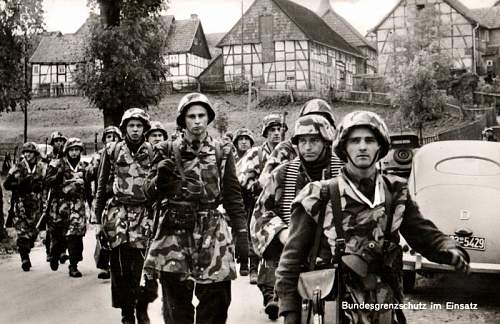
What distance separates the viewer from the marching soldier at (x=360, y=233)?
3.68 metres

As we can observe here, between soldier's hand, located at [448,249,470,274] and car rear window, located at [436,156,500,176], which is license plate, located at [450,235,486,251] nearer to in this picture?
car rear window, located at [436,156,500,176]

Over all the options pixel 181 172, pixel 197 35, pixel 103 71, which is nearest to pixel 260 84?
pixel 197 35

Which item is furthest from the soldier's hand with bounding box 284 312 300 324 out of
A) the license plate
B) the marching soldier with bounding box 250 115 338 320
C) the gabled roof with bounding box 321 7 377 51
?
the gabled roof with bounding box 321 7 377 51

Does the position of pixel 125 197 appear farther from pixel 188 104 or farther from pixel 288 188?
pixel 288 188

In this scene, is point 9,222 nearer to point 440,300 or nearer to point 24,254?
point 24,254

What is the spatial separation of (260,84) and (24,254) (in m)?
36.1

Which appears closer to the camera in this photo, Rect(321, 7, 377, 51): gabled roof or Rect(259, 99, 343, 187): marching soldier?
Rect(259, 99, 343, 187): marching soldier

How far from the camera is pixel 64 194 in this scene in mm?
11000

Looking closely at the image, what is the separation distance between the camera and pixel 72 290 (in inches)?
367

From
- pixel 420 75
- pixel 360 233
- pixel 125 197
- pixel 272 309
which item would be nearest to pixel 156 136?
pixel 125 197

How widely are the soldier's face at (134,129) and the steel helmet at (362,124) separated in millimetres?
3651

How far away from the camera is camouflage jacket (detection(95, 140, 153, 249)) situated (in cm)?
710

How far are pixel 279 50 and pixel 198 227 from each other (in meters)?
42.3

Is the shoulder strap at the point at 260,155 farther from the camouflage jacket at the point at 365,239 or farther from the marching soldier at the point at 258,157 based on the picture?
the camouflage jacket at the point at 365,239
